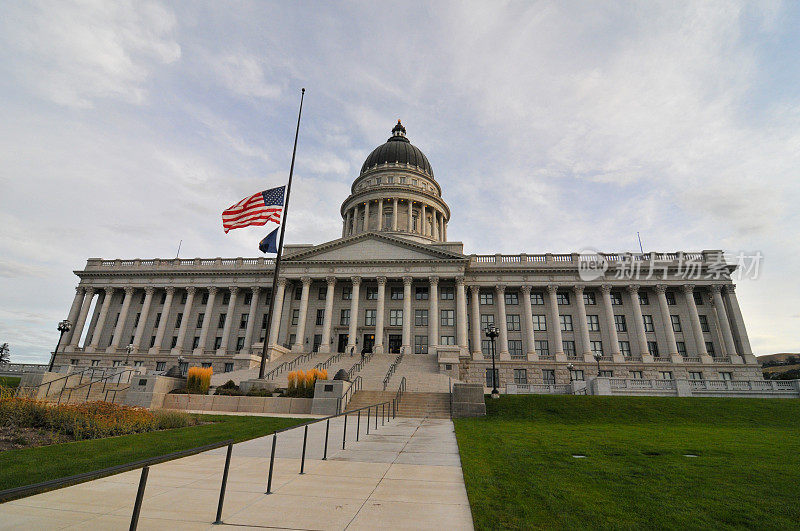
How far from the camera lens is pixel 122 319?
54.0m

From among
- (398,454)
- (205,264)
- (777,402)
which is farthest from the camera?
(205,264)

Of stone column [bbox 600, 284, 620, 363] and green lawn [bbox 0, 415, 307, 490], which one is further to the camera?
stone column [bbox 600, 284, 620, 363]

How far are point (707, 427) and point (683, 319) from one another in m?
35.6

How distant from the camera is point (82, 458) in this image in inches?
360

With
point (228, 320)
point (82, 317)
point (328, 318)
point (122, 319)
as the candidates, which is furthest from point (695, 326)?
point (82, 317)

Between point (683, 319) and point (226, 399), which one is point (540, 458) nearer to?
point (226, 399)

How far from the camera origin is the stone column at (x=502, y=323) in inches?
1849

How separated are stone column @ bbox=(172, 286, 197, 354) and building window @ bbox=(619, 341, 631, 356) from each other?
54995 mm

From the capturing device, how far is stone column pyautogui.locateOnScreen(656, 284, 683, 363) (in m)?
45.8

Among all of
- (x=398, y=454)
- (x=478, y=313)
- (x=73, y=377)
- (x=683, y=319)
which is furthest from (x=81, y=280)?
(x=683, y=319)

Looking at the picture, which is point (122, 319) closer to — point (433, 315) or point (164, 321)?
point (164, 321)

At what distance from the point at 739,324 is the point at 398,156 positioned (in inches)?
2200

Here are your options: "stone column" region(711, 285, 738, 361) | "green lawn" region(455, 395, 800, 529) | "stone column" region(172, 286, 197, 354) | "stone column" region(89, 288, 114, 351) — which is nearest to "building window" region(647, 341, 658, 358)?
"stone column" region(711, 285, 738, 361)

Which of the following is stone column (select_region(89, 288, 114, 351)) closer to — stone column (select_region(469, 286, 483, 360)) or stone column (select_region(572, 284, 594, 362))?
stone column (select_region(469, 286, 483, 360))
